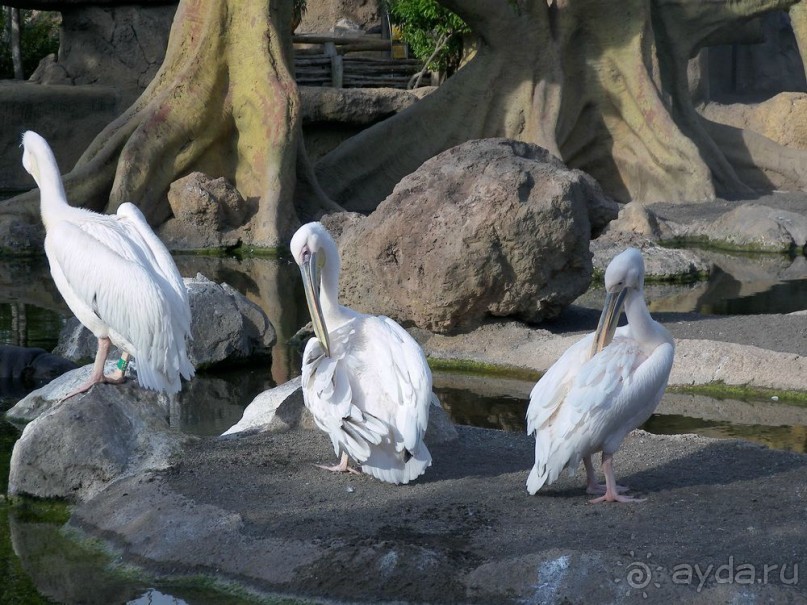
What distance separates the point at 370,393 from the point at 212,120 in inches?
425

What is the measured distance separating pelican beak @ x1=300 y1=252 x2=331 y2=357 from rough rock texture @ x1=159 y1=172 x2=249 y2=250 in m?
9.53

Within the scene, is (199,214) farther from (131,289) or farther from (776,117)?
(776,117)

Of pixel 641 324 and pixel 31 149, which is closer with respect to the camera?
pixel 641 324

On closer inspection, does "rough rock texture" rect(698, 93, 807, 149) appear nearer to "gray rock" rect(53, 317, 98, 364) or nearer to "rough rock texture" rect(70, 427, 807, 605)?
"gray rock" rect(53, 317, 98, 364)

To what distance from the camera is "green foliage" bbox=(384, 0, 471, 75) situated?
Result: 20688mm

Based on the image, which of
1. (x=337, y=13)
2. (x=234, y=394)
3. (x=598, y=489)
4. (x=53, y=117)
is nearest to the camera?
(x=598, y=489)

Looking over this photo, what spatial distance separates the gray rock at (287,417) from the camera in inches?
248

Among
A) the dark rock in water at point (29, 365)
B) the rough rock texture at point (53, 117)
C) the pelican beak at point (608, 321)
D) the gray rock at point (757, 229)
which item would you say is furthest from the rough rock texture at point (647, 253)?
the rough rock texture at point (53, 117)

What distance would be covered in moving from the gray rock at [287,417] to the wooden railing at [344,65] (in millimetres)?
16178

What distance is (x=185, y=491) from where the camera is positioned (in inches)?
211

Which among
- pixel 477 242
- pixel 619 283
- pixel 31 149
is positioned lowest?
pixel 477 242

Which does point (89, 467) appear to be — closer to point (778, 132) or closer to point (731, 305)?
point (731, 305)

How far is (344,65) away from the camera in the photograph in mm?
23547

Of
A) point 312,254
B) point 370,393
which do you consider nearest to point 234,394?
point 312,254
